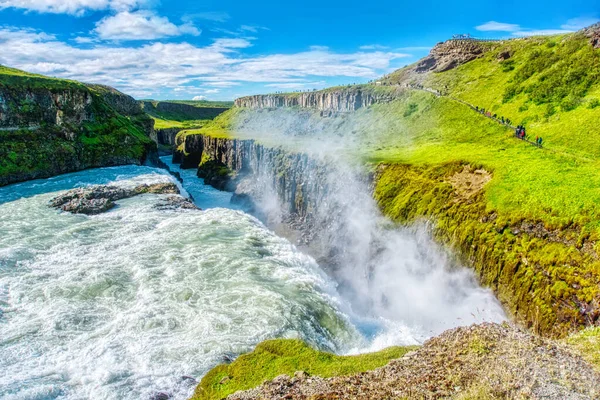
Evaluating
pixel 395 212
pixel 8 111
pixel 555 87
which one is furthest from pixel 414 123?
pixel 8 111

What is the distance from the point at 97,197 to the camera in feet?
162

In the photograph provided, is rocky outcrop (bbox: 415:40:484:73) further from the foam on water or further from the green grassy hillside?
the foam on water

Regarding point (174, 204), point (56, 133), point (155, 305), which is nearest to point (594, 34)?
point (174, 204)

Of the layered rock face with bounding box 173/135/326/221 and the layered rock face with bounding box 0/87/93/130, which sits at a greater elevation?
the layered rock face with bounding box 0/87/93/130

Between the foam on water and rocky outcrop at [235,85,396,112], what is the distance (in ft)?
218

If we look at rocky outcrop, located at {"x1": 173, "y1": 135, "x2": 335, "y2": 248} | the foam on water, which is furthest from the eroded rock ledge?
rocky outcrop, located at {"x1": 173, "y1": 135, "x2": 335, "y2": 248}

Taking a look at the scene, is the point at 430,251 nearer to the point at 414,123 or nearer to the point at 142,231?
the point at 142,231

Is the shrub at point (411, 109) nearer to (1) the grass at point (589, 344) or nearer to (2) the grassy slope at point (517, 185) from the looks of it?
(2) the grassy slope at point (517, 185)

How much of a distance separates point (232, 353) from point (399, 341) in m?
11.3

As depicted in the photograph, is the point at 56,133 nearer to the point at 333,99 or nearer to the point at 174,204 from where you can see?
the point at 174,204

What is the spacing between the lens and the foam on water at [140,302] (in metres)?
17.8

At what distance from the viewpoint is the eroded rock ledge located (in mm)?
46062

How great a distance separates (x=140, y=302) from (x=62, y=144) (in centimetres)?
6500

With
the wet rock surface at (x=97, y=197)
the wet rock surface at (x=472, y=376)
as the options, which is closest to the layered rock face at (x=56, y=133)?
the wet rock surface at (x=97, y=197)
